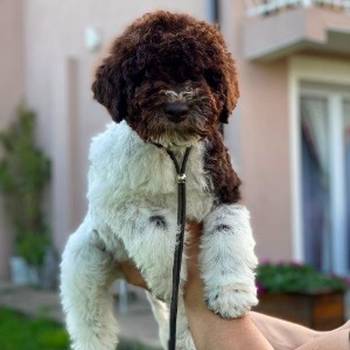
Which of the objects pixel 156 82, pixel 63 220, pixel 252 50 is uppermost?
pixel 252 50

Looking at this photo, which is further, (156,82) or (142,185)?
(142,185)

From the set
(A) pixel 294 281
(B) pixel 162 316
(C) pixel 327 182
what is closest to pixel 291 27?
(C) pixel 327 182

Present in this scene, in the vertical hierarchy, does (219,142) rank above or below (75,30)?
below

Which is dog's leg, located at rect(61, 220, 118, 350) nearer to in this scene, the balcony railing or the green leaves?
the balcony railing

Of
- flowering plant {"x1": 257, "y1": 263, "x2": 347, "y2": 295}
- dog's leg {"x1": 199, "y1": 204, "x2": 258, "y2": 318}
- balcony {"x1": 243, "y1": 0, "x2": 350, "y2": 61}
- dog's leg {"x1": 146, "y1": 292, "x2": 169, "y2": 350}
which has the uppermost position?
balcony {"x1": 243, "y1": 0, "x2": 350, "y2": 61}

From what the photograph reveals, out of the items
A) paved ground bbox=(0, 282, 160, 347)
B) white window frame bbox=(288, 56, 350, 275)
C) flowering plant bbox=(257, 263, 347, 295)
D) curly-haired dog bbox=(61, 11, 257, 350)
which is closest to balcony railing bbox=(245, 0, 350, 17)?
white window frame bbox=(288, 56, 350, 275)

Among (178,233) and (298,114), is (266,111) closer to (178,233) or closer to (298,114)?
(298,114)

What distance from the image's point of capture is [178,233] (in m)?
2.54

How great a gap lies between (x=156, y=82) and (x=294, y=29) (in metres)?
5.37

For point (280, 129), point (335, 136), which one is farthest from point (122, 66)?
point (335, 136)

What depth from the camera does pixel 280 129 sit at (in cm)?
816

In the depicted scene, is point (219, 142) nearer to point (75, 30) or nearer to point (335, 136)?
point (335, 136)

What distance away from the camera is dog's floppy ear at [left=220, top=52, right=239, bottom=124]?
2.46m

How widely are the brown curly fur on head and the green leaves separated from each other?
910 centimetres
